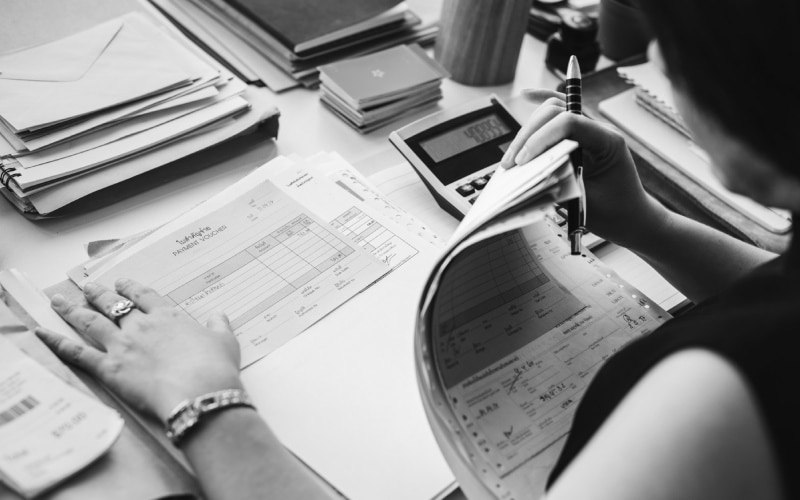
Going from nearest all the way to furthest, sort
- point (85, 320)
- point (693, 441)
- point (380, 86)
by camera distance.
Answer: point (693, 441)
point (85, 320)
point (380, 86)

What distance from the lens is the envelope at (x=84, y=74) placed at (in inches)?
35.2

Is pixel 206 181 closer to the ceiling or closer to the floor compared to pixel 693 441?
closer to the floor

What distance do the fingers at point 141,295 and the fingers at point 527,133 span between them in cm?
39

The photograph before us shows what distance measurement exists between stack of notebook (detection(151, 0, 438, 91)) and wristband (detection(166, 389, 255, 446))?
2.02ft

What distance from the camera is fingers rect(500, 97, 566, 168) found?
0.73 m

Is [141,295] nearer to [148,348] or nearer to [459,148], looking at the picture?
[148,348]

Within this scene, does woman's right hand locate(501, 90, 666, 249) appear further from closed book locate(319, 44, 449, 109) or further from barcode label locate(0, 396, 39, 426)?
barcode label locate(0, 396, 39, 426)

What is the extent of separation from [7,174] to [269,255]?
12.8 inches

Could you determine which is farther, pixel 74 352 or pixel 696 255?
pixel 696 255

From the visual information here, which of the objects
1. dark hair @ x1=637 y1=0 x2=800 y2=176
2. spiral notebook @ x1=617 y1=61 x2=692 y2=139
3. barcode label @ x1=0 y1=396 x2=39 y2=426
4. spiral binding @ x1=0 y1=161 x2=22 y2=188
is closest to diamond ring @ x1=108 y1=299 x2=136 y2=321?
barcode label @ x1=0 y1=396 x2=39 y2=426

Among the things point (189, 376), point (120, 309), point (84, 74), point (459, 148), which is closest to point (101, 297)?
point (120, 309)

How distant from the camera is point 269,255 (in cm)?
81

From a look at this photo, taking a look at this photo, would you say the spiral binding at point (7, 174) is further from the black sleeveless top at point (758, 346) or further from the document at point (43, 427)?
the black sleeveless top at point (758, 346)

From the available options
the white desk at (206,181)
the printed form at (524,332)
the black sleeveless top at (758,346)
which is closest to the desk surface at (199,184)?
the white desk at (206,181)
